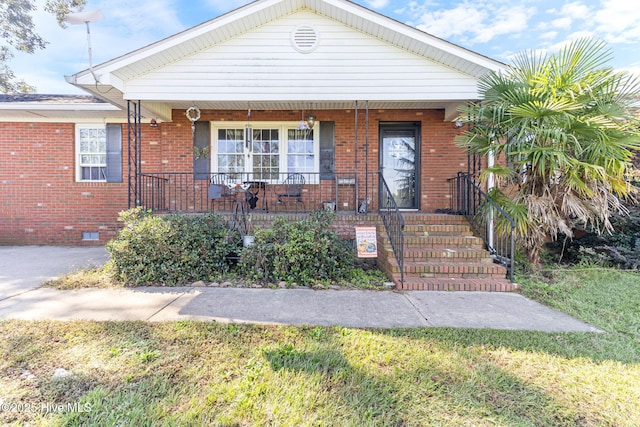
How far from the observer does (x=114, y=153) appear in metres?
8.24

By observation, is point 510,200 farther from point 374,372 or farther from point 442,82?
point 374,372

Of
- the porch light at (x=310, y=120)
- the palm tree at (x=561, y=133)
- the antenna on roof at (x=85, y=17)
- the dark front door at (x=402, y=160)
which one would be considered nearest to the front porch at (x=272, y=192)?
the dark front door at (x=402, y=160)

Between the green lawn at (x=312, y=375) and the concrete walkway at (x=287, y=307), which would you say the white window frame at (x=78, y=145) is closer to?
the concrete walkway at (x=287, y=307)

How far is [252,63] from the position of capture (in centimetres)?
633

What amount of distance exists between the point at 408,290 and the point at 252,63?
17.8 ft

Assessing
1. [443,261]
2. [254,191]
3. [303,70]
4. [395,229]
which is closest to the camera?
[443,261]

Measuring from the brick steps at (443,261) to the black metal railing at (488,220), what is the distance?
27 centimetres

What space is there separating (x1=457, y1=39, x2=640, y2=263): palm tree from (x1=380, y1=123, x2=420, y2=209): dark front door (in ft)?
8.50

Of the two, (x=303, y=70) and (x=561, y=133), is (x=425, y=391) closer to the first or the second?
(x=561, y=133)

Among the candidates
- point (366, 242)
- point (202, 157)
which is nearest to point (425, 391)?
point (366, 242)

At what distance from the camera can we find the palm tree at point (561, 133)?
4.79 meters

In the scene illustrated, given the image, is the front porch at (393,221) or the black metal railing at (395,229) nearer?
the black metal railing at (395,229)

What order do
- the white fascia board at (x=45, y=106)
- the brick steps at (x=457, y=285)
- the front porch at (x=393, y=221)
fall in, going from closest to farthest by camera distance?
the brick steps at (x=457, y=285) < the front porch at (x=393, y=221) < the white fascia board at (x=45, y=106)

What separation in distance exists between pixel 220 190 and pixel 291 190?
1.78 m
